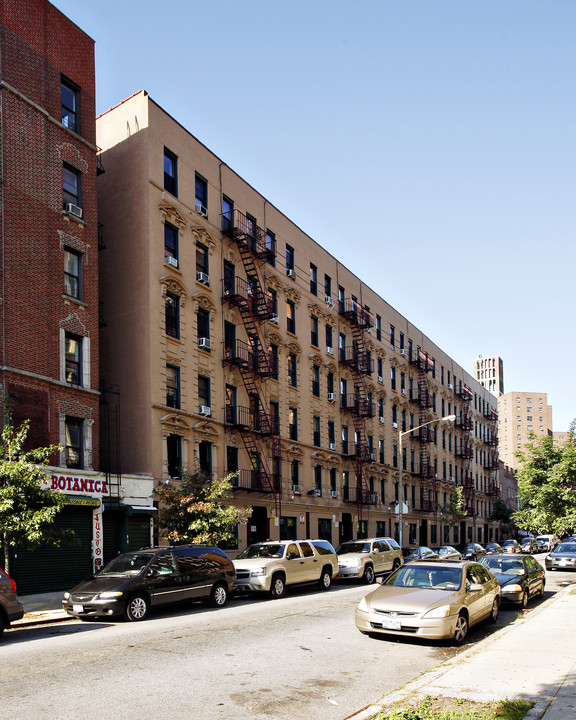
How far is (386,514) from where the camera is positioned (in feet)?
170

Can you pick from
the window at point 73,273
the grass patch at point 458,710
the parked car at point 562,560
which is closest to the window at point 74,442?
the window at point 73,273

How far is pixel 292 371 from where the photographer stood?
39938 millimetres

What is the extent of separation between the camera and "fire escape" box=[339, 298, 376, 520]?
45875 millimetres

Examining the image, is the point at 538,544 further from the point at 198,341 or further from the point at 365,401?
the point at 198,341

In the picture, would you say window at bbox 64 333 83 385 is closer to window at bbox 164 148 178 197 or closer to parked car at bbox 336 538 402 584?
window at bbox 164 148 178 197

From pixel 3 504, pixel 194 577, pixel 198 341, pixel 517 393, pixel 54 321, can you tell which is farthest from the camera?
pixel 517 393

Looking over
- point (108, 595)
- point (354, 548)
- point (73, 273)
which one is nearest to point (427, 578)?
point (108, 595)

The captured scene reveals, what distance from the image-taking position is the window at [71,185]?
26.2 meters

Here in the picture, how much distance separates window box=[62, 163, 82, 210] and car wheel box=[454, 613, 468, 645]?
19790mm

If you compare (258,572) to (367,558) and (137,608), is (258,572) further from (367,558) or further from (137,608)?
(367,558)

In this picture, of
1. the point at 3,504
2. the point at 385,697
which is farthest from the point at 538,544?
the point at 385,697

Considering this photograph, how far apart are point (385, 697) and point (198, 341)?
24120 millimetres

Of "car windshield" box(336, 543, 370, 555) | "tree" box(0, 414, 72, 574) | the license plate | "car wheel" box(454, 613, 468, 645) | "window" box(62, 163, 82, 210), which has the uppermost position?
"window" box(62, 163, 82, 210)

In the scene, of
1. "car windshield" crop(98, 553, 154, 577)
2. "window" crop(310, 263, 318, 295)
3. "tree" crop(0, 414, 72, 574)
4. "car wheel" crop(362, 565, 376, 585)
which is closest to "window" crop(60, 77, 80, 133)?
"tree" crop(0, 414, 72, 574)
